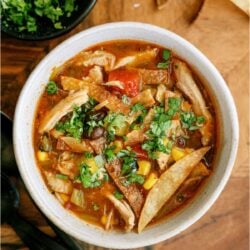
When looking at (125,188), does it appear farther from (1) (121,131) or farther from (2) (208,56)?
(2) (208,56)

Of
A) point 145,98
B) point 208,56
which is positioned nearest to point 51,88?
point 145,98

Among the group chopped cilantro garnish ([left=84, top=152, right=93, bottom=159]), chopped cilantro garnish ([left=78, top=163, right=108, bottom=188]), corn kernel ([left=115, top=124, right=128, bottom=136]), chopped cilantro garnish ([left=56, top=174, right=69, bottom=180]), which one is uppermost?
corn kernel ([left=115, top=124, right=128, bottom=136])

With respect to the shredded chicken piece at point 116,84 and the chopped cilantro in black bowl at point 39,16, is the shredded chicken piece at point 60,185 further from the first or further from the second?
the chopped cilantro in black bowl at point 39,16

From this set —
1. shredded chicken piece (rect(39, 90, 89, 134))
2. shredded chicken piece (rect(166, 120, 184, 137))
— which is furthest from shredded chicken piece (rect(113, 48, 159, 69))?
shredded chicken piece (rect(166, 120, 184, 137))

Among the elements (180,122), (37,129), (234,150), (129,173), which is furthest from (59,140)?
(234,150)

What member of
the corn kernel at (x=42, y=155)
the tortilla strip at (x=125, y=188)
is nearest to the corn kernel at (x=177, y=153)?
the tortilla strip at (x=125, y=188)

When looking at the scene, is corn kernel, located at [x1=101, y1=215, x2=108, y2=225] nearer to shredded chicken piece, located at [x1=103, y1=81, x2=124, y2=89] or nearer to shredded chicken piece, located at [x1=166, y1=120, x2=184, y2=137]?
shredded chicken piece, located at [x1=166, y1=120, x2=184, y2=137]
